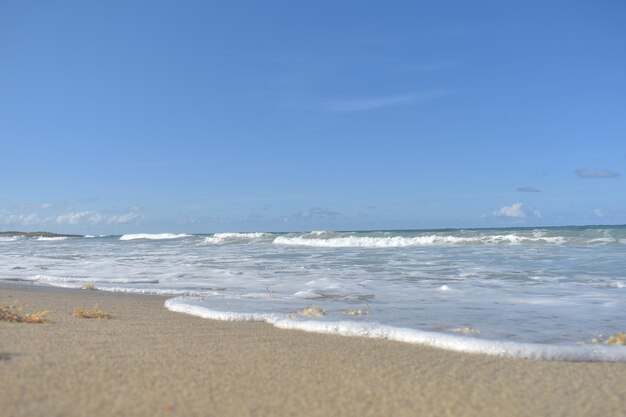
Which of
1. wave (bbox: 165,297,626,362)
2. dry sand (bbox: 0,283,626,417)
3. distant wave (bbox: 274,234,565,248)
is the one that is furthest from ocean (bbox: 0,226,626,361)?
distant wave (bbox: 274,234,565,248)

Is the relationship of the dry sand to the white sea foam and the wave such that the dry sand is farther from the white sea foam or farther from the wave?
the white sea foam

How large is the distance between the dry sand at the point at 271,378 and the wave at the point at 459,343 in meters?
0.17

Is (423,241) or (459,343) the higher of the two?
(423,241)

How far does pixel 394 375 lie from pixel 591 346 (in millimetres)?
1926

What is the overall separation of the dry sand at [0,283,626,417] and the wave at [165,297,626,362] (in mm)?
173

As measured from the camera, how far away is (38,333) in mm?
4223

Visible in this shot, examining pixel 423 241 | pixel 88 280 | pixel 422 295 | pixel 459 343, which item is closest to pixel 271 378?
pixel 459 343

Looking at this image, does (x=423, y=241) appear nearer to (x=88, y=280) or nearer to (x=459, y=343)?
(x=88, y=280)

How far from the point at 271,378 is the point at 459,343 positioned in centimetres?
178

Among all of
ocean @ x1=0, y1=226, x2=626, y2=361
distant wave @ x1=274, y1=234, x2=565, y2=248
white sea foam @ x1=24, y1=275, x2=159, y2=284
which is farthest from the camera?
distant wave @ x1=274, y1=234, x2=565, y2=248

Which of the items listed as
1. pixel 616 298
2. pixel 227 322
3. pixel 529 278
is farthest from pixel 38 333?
pixel 529 278

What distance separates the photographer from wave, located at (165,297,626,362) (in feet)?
13.0

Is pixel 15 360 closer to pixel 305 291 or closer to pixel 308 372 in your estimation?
pixel 308 372

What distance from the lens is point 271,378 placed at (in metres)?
3.09
